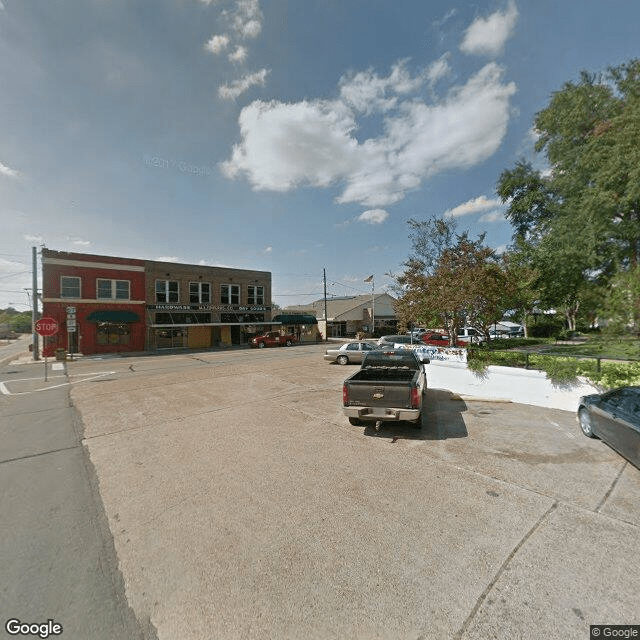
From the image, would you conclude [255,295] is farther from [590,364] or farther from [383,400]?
[590,364]

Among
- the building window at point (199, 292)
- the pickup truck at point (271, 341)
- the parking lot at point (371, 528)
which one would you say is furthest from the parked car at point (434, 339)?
the building window at point (199, 292)

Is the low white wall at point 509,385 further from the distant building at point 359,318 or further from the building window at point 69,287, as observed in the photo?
the distant building at point 359,318

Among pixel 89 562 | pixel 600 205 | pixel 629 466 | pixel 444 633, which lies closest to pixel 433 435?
pixel 629 466

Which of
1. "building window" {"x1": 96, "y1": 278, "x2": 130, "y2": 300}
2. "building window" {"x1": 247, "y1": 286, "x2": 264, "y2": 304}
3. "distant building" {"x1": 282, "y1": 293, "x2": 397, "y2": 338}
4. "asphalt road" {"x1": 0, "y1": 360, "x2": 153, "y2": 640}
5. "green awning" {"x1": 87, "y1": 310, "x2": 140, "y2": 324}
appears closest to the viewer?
"asphalt road" {"x1": 0, "y1": 360, "x2": 153, "y2": 640}

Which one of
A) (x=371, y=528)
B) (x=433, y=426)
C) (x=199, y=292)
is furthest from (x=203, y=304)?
(x=371, y=528)

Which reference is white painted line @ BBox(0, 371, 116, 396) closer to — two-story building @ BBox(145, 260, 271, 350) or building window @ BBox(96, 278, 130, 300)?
two-story building @ BBox(145, 260, 271, 350)

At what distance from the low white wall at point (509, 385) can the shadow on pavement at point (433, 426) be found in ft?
3.91

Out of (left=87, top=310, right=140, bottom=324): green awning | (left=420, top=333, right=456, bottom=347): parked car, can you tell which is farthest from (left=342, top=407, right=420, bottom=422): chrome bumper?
(left=87, top=310, right=140, bottom=324): green awning

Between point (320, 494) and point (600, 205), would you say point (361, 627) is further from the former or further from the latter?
point (600, 205)

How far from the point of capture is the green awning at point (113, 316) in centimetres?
2648

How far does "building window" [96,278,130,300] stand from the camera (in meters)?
27.6

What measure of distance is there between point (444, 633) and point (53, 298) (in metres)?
32.5

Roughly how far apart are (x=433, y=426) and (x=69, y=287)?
30.7 m

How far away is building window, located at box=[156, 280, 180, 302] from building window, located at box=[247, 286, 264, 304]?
7932 millimetres
